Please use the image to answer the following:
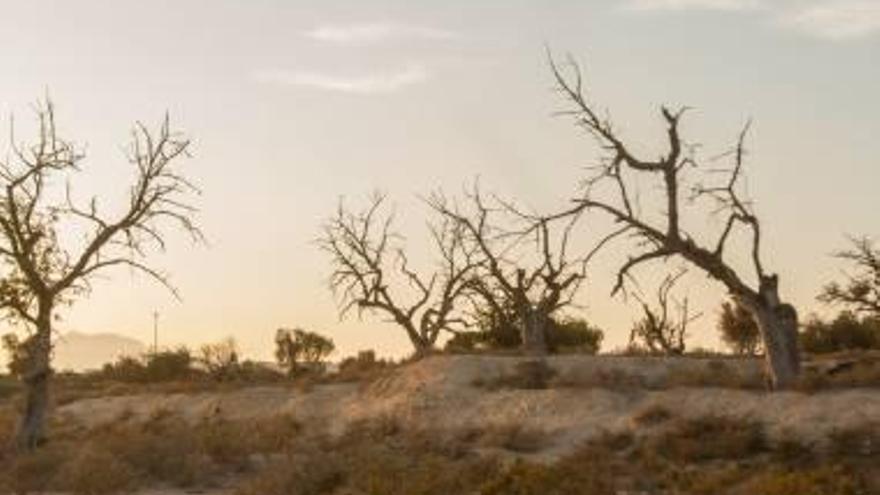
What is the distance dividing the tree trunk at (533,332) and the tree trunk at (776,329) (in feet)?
59.1

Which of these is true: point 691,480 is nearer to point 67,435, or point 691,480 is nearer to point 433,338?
point 67,435

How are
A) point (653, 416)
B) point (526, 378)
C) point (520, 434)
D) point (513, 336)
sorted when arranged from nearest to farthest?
1. point (653, 416)
2. point (520, 434)
3. point (526, 378)
4. point (513, 336)

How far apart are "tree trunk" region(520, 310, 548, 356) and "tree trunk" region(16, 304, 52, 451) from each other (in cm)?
2099

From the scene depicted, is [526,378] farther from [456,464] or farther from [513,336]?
[513,336]

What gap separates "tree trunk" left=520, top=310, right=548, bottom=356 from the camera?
50562mm

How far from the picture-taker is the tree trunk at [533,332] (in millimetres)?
50562

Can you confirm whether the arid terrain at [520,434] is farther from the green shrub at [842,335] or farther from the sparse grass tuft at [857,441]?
the green shrub at [842,335]

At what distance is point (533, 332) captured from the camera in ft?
172

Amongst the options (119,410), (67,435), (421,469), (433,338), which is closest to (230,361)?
(433,338)

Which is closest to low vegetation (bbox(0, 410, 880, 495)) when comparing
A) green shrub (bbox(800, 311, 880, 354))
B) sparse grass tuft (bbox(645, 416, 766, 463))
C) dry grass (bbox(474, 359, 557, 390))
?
sparse grass tuft (bbox(645, 416, 766, 463))

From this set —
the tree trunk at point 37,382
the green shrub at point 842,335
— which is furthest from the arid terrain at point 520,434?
the green shrub at point 842,335

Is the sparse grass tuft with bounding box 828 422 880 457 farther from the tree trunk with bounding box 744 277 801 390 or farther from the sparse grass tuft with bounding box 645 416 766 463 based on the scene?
the tree trunk with bounding box 744 277 801 390

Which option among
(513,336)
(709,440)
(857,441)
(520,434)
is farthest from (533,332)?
(857,441)

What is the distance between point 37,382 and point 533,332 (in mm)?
23695
